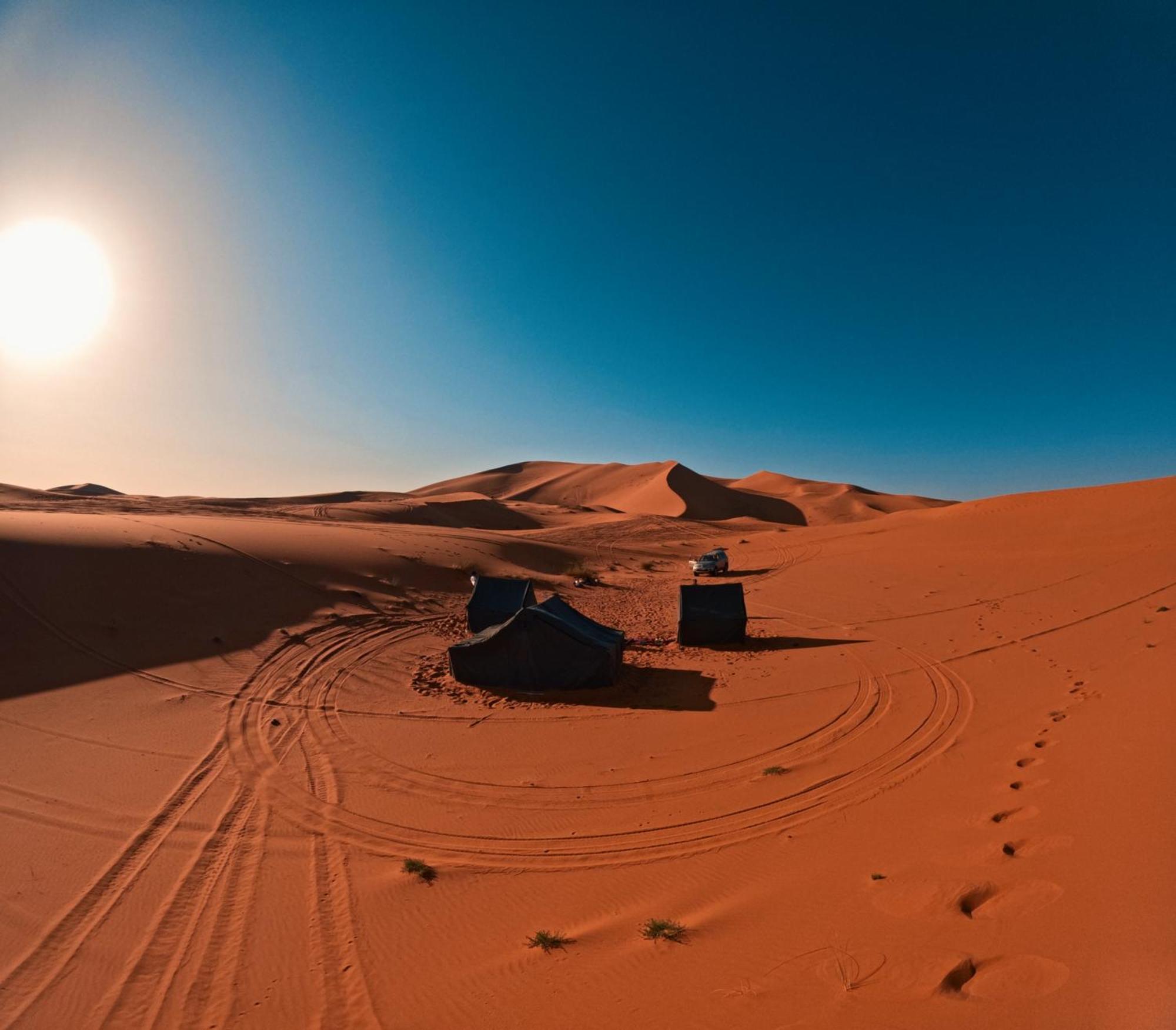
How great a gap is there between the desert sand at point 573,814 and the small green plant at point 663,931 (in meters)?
0.07

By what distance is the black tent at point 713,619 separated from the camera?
14.1 m

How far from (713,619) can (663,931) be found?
10.3m

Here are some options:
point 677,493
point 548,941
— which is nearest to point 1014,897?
point 548,941

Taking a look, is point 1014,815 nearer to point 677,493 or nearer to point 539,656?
point 539,656

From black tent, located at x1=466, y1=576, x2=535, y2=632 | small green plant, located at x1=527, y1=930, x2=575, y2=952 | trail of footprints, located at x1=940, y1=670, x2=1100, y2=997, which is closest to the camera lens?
trail of footprints, located at x1=940, y1=670, x2=1100, y2=997

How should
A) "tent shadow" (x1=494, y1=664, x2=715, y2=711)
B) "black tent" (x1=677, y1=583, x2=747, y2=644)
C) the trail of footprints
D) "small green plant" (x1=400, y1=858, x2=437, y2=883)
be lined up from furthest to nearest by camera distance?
"black tent" (x1=677, y1=583, x2=747, y2=644) < "tent shadow" (x1=494, y1=664, x2=715, y2=711) < "small green plant" (x1=400, y1=858, x2=437, y2=883) < the trail of footprints

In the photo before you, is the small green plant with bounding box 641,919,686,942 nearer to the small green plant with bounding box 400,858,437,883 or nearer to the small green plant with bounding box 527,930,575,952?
the small green plant with bounding box 527,930,575,952

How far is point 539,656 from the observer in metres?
11.1

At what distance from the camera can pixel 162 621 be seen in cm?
1359

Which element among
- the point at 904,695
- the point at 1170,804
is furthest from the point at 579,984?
the point at 904,695

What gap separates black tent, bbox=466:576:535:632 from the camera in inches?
579

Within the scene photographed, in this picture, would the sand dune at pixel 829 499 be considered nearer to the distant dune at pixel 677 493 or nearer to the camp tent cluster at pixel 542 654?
the distant dune at pixel 677 493

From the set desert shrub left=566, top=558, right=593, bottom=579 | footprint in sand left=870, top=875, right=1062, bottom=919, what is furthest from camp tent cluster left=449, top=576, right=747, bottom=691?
desert shrub left=566, top=558, right=593, bottom=579

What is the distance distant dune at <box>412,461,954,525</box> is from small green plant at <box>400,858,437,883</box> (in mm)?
51216
